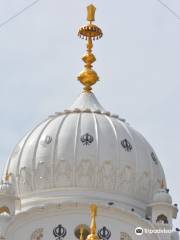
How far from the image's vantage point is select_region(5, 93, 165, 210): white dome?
181 ft

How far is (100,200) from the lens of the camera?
54469 millimetres

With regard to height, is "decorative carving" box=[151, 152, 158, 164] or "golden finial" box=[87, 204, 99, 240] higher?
"decorative carving" box=[151, 152, 158, 164]

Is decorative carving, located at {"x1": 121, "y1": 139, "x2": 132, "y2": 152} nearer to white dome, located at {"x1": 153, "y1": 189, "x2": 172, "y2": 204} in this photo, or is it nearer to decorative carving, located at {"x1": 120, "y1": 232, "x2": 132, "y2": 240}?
white dome, located at {"x1": 153, "y1": 189, "x2": 172, "y2": 204}

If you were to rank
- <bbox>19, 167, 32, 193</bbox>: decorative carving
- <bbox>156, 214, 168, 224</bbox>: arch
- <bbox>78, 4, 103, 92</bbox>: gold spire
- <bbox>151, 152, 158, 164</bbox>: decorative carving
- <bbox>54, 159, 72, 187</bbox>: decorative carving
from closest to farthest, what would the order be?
<bbox>156, 214, 168, 224</bbox>: arch < <bbox>54, 159, 72, 187</bbox>: decorative carving < <bbox>19, 167, 32, 193</bbox>: decorative carving < <bbox>151, 152, 158, 164</bbox>: decorative carving < <bbox>78, 4, 103, 92</bbox>: gold spire

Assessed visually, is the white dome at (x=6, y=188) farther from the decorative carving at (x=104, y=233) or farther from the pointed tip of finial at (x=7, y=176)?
the decorative carving at (x=104, y=233)

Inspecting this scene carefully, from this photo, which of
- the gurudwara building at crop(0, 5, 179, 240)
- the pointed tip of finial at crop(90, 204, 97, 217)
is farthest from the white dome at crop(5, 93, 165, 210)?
the pointed tip of finial at crop(90, 204, 97, 217)

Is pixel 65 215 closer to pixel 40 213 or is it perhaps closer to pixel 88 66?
pixel 40 213

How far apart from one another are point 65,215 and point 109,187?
2.11 m

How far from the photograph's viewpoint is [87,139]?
2196 inches

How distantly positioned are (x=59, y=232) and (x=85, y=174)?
2545mm

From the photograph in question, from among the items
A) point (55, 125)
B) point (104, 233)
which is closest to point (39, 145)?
point (55, 125)
